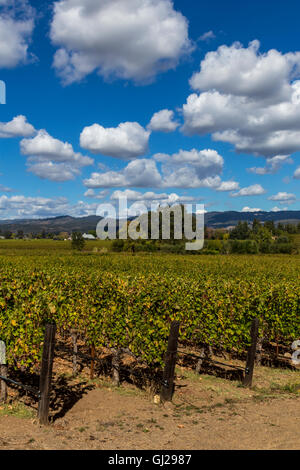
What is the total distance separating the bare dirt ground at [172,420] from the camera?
5750 mm

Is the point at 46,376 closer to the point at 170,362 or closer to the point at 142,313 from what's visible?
the point at 170,362

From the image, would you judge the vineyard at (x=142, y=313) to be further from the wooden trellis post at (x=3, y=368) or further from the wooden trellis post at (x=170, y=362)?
the wooden trellis post at (x=170, y=362)

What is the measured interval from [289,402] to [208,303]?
3.25 m

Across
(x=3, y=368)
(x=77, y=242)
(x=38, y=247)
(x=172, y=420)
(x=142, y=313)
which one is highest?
(x=142, y=313)

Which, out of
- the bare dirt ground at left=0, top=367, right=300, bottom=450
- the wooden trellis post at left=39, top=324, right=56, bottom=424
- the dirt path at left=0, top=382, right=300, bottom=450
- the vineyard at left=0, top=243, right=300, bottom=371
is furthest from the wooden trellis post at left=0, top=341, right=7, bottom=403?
the wooden trellis post at left=39, top=324, right=56, bottom=424

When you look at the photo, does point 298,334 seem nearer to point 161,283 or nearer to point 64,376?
point 161,283

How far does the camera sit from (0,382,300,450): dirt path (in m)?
5.71

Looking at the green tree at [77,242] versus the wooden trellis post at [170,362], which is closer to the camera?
the wooden trellis post at [170,362]

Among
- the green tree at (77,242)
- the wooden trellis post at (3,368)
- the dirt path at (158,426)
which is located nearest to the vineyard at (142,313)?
the wooden trellis post at (3,368)

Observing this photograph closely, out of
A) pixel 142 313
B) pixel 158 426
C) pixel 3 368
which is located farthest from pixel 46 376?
pixel 142 313

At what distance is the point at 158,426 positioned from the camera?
657cm

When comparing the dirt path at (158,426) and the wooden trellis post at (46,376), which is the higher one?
the wooden trellis post at (46,376)

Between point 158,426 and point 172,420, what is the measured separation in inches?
18.6
